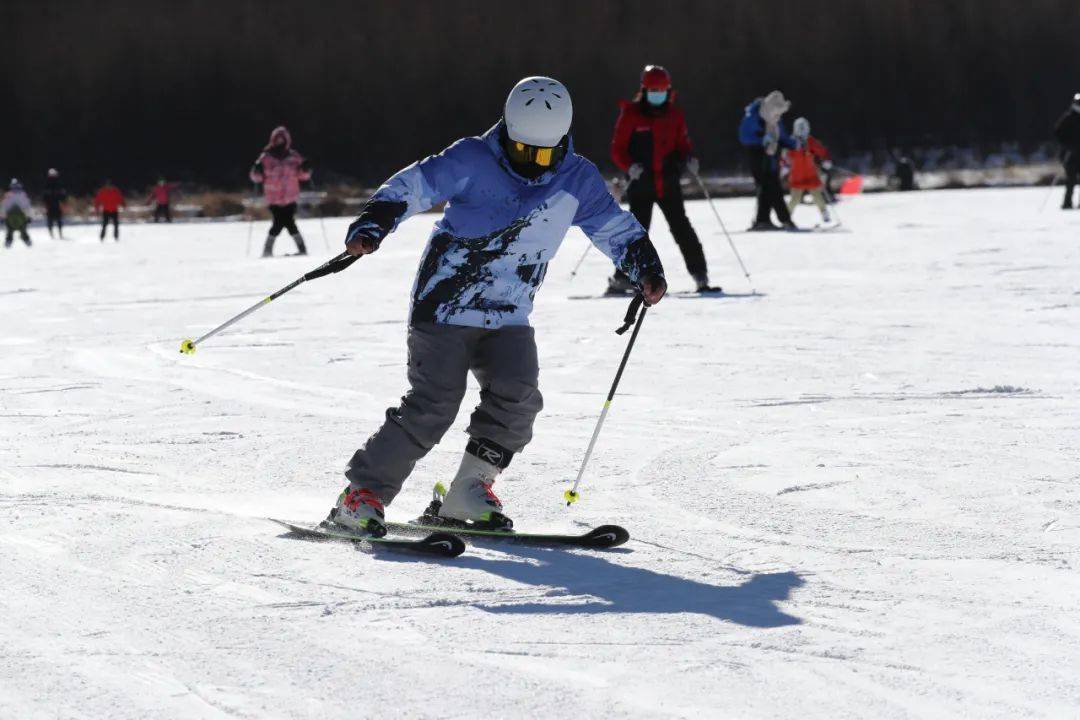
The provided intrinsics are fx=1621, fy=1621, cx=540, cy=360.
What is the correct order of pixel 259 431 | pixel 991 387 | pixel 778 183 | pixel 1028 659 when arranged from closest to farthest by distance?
pixel 1028 659
pixel 259 431
pixel 991 387
pixel 778 183

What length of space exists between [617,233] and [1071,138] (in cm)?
1567

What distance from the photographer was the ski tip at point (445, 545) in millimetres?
3949

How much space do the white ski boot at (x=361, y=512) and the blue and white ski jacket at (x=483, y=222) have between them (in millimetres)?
478

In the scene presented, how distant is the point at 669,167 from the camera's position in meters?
10.6

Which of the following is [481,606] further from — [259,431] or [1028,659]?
[259,431]

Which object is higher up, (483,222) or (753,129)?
(753,129)

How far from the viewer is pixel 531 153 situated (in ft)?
13.3

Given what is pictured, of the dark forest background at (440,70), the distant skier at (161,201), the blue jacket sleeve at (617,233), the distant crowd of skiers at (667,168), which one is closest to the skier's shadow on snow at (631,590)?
the blue jacket sleeve at (617,233)

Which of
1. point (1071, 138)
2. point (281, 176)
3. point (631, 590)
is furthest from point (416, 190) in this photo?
point (1071, 138)

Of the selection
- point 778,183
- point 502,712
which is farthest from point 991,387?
point 778,183

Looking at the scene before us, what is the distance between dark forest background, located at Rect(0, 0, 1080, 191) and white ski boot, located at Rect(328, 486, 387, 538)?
175 feet

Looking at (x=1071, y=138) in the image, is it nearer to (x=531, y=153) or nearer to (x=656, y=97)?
(x=656, y=97)

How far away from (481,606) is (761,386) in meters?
3.62

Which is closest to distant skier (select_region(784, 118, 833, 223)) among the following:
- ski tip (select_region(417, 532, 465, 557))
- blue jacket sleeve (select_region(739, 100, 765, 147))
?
blue jacket sleeve (select_region(739, 100, 765, 147))
